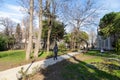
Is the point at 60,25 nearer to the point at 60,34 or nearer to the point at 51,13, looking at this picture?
the point at 60,34

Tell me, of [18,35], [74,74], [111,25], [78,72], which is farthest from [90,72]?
[18,35]

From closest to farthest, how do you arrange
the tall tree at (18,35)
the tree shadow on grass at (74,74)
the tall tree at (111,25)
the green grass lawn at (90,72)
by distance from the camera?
the tree shadow on grass at (74,74), the green grass lawn at (90,72), the tall tree at (111,25), the tall tree at (18,35)

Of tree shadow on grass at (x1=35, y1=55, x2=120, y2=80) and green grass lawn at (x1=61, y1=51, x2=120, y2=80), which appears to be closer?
tree shadow on grass at (x1=35, y1=55, x2=120, y2=80)

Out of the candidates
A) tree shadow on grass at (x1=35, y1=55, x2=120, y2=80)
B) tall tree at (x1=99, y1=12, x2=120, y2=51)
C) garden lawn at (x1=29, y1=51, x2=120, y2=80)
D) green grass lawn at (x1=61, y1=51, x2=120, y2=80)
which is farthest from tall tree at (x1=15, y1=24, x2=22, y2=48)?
tree shadow on grass at (x1=35, y1=55, x2=120, y2=80)

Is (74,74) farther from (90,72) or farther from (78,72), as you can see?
(90,72)

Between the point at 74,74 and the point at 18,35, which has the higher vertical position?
the point at 18,35

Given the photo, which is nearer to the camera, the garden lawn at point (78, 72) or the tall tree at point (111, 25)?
the garden lawn at point (78, 72)

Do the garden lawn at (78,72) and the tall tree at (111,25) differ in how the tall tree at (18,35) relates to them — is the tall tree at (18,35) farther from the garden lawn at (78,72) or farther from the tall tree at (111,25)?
the garden lawn at (78,72)

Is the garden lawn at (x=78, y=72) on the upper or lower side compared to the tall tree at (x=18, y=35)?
lower

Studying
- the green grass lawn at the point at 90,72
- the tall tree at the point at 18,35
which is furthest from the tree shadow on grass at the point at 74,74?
the tall tree at the point at 18,35

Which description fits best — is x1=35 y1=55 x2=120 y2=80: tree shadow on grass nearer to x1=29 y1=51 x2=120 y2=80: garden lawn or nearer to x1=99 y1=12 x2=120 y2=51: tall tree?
x1=29 y1=51 x2=120 y2=80: garden lawn

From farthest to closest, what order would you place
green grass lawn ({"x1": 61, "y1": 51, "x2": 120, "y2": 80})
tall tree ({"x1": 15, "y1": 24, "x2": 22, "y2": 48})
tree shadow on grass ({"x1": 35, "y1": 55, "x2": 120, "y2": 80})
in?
tall tree ({"x1": 15, "y1": 24, "x2": 22, "y2": 48}) → green grass lawn ({"x1": 61, "y1": 51, "x2": 120, "y2": 80}) → tree shadow on grass ({"x1": 35, "y1": 55, "x2": 120, "y2": 80})

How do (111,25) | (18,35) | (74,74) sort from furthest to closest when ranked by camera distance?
1. (18,35)
2. (111,25)
3. (74,74)

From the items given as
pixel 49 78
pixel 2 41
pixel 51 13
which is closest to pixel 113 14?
pixel 51 13
